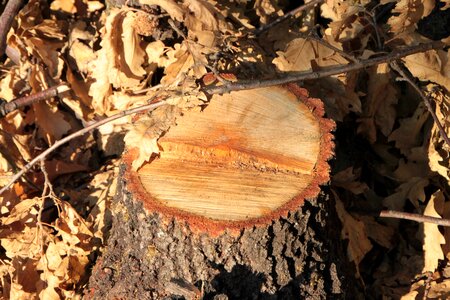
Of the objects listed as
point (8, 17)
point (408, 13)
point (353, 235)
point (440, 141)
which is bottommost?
point (353, 235)

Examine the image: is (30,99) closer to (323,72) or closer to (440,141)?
(323,72)

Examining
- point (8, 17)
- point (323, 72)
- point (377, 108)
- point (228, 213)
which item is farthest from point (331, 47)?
point (8, 17)

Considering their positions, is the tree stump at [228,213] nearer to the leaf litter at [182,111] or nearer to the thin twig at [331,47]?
the leaf litter at [182,111]

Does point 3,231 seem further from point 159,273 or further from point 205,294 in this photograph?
point 205,294

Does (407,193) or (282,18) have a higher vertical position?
(282,18)

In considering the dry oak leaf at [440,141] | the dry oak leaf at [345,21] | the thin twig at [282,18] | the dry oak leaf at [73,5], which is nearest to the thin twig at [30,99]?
the dry oak leaf at [73,5]

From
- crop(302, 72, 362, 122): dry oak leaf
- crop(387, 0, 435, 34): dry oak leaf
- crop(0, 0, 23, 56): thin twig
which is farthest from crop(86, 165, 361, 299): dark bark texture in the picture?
crop(0, 0, 23, 56): thin twig

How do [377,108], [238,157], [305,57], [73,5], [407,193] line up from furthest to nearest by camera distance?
[73,5] → [377,108] → [407,193] → [305,57] → [238,157]
